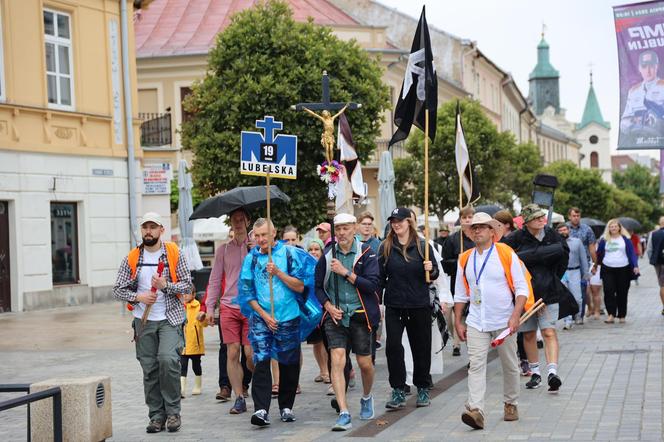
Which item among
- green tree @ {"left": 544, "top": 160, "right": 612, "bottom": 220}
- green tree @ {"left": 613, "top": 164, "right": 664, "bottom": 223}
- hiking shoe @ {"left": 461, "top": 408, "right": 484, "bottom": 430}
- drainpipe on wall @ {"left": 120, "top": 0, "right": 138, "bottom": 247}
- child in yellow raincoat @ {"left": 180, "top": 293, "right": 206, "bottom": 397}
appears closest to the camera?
hiking shoe @ {"left": 461, "top": 408, "right": 484, "bottom": 430}

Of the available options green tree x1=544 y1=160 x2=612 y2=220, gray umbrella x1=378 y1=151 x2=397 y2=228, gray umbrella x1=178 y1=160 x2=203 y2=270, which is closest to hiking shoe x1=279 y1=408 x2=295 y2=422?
gray umbrella x1=178 y1=160 x2=203 y2=270

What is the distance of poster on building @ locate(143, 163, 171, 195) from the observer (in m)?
27.1

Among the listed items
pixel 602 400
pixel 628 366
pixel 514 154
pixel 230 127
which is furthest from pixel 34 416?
pixel 514 154

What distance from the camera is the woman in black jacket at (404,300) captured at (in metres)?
9.74

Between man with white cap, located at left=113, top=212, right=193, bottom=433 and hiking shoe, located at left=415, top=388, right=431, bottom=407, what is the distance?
218cm

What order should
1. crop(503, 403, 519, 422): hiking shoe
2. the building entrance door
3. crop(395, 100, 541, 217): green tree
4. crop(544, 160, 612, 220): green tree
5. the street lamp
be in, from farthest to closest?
crop(544, 160, 612, 220): green tree → crop(395, 100, 541, 217): green tree → the building entrance door → the street lamp → crop(503, 403, 519, 422): hiking shoe

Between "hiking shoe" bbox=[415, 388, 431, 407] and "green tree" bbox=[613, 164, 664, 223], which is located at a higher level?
"green tree" bbox=[613, 164, 664, 223]

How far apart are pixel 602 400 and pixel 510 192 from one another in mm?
36882

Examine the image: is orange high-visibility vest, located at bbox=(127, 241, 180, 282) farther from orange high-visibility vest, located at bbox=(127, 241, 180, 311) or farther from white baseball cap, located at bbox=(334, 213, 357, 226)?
white baseball cap, located at bbox=(334, 213, 357, 226)

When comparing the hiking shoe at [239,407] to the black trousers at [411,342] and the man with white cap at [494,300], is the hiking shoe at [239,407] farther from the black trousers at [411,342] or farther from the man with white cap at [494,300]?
the man with white cap at [494,300]

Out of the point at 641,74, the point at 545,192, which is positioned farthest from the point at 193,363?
the point at 545,192

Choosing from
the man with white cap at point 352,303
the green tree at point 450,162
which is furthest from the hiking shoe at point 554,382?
the green tree at point 450,162

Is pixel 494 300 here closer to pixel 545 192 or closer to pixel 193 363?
pixel 193 363

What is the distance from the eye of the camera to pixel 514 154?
145 feet
